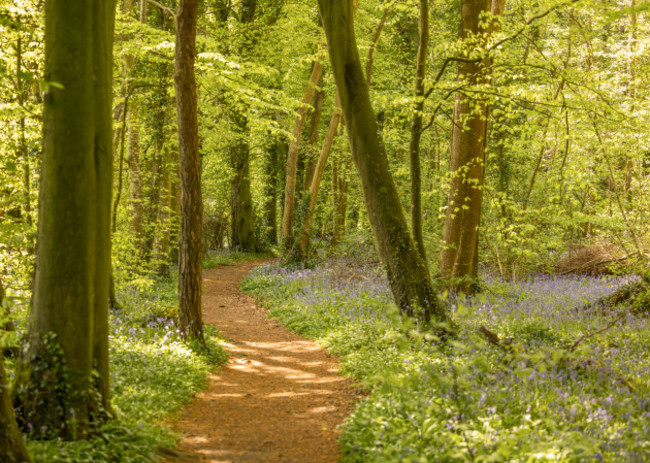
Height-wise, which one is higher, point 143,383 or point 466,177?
point 466,177

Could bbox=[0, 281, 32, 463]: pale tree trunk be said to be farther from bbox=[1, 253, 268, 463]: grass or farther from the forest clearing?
bbox=[1, 253, 268, 463]: grass

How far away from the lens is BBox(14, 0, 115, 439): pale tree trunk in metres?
4.55

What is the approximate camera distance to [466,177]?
11688mm

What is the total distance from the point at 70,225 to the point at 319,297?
968 cm

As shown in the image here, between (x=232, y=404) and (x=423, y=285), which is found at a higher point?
(x=423, y=285)

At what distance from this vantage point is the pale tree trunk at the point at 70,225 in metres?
4.55

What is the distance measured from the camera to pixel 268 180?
93.8 ft

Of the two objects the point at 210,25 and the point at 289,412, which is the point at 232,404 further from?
the point at 210,25

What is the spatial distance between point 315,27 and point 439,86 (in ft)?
43.9

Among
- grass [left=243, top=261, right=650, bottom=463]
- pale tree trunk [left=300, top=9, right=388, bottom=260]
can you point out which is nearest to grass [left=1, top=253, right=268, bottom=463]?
grass [left=243, top=261, right=650, bottom=463]

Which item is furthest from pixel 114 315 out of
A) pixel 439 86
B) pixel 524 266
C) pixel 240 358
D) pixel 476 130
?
pixel 524 266

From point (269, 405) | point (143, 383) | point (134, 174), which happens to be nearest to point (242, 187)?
point (134, 174)

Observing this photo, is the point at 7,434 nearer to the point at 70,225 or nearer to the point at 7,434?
the point at 7,434

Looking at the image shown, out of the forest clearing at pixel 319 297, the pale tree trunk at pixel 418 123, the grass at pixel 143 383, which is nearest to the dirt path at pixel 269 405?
the forest clearing at pixel 319 297
